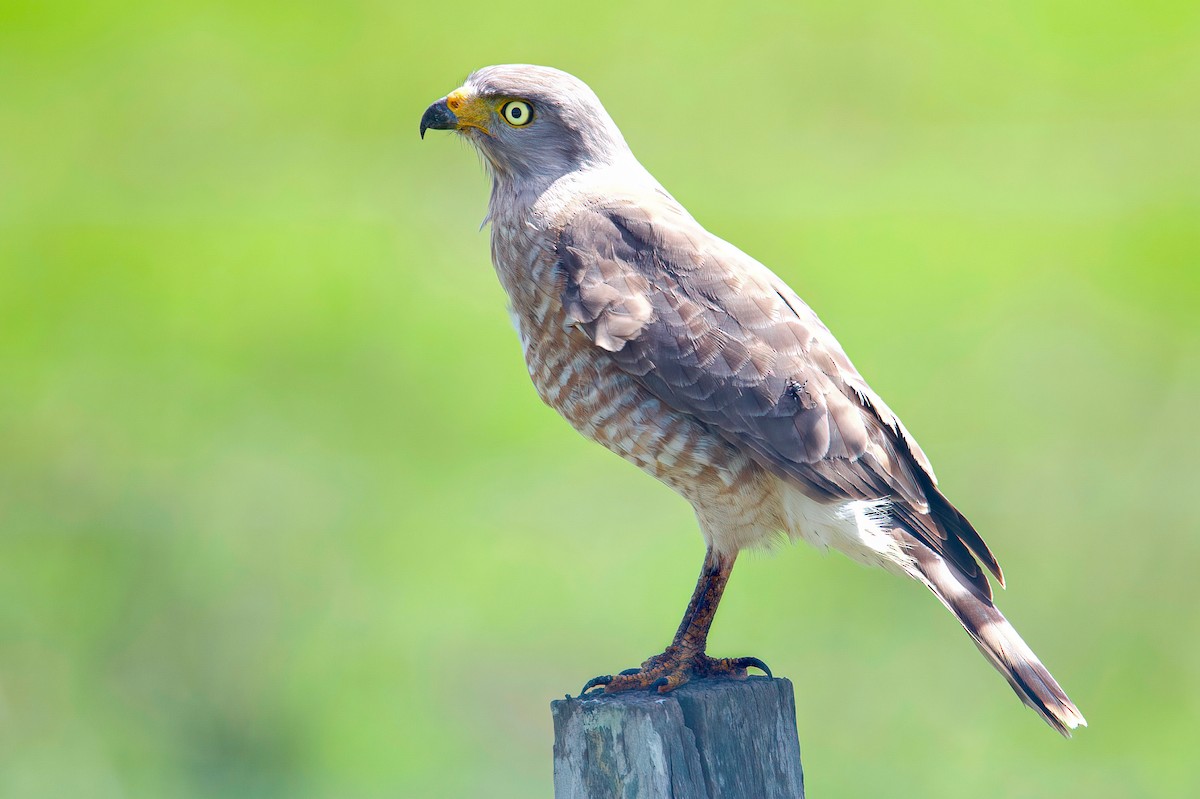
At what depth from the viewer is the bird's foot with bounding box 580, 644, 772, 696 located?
11.6 ft

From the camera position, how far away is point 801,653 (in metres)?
8.51

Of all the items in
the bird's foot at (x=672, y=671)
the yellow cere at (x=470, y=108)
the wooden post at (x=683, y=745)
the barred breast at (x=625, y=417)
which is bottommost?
the wooden post at (x=683, y=745)

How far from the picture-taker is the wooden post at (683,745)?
9.76 feet

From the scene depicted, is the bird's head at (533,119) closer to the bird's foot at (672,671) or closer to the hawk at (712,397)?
the hawk at (712,397)

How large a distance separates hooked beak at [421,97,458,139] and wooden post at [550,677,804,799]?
181cm

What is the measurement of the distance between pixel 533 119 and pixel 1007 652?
6.53 feet

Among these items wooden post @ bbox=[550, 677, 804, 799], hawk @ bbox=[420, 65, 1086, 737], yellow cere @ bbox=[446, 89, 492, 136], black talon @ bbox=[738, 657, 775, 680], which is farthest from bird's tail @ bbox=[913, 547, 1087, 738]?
yellow cere @ bbox=[446, 89, 492, 136]

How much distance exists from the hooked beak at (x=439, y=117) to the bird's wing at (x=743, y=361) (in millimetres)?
552

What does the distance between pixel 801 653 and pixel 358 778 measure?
2.73 metres

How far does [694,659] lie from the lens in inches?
148

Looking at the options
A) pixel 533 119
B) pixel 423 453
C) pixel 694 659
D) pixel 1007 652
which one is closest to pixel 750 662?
pixel 694 659

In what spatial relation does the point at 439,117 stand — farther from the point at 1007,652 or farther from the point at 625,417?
the point at 1007,652

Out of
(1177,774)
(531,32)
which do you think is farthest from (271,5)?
(1177,774)

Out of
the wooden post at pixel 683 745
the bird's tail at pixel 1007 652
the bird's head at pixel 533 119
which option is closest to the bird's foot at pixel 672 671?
the wooden post at pixel 683 745
